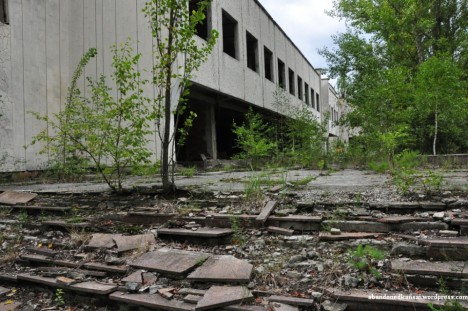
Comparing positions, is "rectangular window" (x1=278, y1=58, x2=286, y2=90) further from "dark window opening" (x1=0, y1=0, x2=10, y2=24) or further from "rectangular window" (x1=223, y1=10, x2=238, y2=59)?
"dark window opening" (x1=0, y1=0, x2=10, y2=24)

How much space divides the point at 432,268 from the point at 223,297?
3.75ft

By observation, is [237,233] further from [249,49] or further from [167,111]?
[249,49]

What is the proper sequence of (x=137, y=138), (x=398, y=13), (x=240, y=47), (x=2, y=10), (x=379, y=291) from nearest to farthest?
(x=379, y=291)
(x=137, y=138)
(x=2, y=10)
(x=240, y=47)
(x=398, y=13)

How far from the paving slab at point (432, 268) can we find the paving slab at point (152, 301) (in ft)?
3.88

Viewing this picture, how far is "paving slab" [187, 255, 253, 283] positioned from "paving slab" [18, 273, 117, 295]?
0.52 metres

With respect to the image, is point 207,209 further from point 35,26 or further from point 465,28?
point 465,28

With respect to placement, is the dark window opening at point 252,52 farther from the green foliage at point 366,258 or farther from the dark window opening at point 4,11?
the green foliage at point 366,258

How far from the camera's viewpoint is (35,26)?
28.3 feet

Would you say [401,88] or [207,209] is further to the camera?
[401,88]

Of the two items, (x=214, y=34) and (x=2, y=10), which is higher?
(x=2, y=10)

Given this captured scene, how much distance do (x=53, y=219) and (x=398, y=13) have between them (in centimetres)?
1730

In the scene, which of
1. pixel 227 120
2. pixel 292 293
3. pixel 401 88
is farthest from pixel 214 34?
pixel 227 120

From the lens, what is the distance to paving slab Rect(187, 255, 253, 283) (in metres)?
2.12

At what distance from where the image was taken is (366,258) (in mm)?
2145
